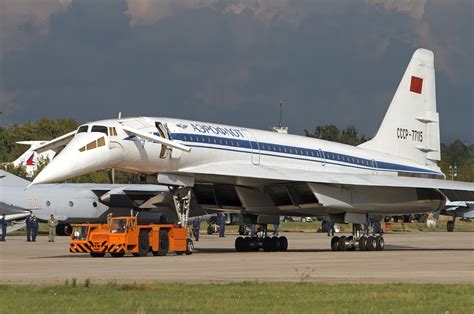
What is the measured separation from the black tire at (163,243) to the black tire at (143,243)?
0.36 metres

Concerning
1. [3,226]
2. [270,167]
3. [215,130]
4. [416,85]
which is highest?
[416,85]

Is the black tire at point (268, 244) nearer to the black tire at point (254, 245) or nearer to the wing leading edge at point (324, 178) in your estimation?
the black tire at point (254, 245)

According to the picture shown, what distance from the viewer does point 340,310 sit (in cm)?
1327

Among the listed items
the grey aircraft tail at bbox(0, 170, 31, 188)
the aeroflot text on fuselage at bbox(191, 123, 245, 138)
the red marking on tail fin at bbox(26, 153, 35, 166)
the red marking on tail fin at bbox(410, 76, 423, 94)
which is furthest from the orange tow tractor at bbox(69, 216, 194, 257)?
the red marking on tail fin at bbox(26, 153, 35, 166)

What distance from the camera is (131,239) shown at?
2748 cm

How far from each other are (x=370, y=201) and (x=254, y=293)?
17742 mm

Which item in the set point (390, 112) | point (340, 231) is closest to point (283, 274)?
point (390, 112)

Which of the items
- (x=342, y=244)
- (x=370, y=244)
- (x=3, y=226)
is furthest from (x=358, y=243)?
(x=3, y=226)

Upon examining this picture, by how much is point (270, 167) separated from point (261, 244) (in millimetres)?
2942

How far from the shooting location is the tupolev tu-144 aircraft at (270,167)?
90.9 ft

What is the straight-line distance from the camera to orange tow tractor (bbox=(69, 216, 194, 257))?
2748 centimetres

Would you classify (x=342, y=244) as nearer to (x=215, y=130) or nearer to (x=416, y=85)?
(x=215, y=130)

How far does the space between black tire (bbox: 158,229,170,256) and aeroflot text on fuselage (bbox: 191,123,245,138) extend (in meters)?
3.41

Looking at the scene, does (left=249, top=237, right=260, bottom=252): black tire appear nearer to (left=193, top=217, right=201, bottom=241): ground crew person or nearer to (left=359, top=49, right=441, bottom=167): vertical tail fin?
(left=359, top=49, right=441, bottom=167): vertical tail fin
